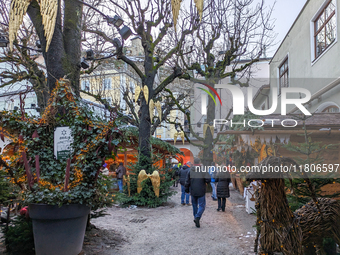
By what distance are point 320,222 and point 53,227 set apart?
3727mm

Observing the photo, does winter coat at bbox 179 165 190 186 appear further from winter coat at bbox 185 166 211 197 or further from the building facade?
the building facade

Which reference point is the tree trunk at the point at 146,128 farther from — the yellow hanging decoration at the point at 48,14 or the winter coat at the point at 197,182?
the yellow hanging decoration at the point at 48,14

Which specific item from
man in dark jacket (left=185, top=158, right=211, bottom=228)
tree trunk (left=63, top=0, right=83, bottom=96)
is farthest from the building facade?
tree trunk (left=63, top=0, right=83, bottom=96)

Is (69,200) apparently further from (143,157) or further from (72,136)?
(143,157)

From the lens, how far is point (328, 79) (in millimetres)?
10547

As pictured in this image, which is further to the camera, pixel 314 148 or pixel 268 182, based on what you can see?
pixel 314 148

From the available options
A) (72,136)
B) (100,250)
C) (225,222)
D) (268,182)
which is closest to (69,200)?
(72,136)

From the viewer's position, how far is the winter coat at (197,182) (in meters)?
7.56

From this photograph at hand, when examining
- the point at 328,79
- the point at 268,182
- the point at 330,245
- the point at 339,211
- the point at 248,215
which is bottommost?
the point at 248,215

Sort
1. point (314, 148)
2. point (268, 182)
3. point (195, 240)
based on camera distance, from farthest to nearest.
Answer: point (195, 240)
point (314, 148)
point (268, 182)

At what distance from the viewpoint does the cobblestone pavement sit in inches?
225

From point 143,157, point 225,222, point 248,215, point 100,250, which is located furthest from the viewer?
point 143,157

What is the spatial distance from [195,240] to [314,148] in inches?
130

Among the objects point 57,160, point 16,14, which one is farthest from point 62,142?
point 16,14
